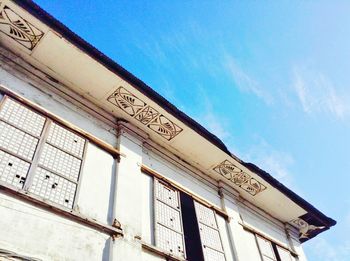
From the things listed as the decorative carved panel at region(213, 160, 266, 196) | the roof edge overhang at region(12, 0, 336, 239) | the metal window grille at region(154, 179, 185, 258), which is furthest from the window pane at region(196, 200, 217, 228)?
the roof edge overhang at region(12, 0, 336, 239)

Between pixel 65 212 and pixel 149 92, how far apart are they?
9.83 feet

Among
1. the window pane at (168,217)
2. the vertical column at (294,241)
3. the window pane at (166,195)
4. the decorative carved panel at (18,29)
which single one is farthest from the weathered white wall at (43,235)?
the vertical column at (294,241)

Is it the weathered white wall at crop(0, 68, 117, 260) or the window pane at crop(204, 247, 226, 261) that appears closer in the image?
the weathered white wall at crop(0, 68, 117, 260)

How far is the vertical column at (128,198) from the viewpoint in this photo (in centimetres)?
475

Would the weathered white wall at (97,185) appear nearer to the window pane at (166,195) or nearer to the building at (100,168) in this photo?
the building at (100,168)

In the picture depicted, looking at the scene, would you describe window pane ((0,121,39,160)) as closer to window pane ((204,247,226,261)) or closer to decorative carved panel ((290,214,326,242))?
window pane ((204,247,226,261))

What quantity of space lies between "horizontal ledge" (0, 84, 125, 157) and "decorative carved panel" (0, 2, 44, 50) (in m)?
1.02

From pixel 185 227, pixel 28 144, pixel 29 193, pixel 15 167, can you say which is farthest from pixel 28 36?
pixel 185 227

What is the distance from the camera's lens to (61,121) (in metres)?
5.63

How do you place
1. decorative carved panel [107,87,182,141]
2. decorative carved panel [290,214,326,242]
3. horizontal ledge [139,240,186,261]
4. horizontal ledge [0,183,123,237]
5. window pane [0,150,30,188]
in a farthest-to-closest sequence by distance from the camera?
decorative carved panel [290,214,326,242] < decorative carved panel [107,87,182,141] < horizontal ledge [139,240,186,261] < window pane [0,150,30,188] < horizontal ledge [0,183,123,237]

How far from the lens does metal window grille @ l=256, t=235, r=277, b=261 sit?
7.71 metres

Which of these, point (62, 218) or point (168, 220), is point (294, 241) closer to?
point (168, 220)

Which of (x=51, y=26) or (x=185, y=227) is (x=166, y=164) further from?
(x=51, y=26)

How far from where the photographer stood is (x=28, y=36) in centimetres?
563
